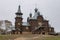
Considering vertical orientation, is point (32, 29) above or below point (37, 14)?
below

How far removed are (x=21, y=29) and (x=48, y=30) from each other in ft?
34.1

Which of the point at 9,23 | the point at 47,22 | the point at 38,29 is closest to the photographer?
the point at 38,29

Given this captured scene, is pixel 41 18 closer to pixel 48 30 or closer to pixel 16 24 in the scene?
pixel 48 30

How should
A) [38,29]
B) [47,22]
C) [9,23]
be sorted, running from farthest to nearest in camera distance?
1. [9,23]
2. [47,22]
3. [38,29]

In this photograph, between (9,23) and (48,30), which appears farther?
A: (9,23)

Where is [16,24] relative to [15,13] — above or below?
below

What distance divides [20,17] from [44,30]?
10.8 meters

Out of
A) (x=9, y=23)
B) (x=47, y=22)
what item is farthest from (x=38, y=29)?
(x=9, y=23)

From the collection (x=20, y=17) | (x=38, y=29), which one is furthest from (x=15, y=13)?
(x=38, y=29)

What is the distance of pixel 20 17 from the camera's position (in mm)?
68688

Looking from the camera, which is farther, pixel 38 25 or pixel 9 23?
pixel 9 23

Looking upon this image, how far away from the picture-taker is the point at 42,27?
6506 cm

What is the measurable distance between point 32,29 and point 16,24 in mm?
6525

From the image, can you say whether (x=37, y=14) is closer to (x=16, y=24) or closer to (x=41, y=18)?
(x=41, y=18)
